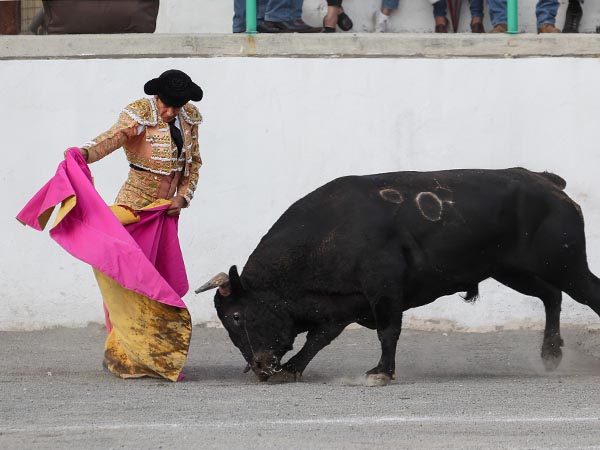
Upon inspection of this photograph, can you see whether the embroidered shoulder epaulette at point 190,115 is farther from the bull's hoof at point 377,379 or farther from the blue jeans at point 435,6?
the blue jeans at point 435,6

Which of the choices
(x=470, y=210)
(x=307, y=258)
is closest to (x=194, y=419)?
(x=307, y=258)

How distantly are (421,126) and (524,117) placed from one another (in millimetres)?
728

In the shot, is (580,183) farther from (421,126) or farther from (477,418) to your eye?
(477,418)

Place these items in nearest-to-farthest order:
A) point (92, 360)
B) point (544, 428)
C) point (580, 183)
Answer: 1. point (544, 428)
2. point (92, 360)
3. point (580, 183)

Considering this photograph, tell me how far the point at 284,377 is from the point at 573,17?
14.8 ft

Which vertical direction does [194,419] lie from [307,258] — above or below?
below

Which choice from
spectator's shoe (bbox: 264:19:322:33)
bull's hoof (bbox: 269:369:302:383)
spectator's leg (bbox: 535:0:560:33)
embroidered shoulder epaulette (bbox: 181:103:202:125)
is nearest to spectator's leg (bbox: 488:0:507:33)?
spectator's leg (bbox: 535:0:560:33)

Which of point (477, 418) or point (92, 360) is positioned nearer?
point (477, 418)

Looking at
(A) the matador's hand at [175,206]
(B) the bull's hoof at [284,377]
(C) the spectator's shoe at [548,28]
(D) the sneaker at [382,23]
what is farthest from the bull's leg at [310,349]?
(D) the sneaker at [382,23]

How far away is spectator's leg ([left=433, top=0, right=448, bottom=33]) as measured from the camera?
10.8 m

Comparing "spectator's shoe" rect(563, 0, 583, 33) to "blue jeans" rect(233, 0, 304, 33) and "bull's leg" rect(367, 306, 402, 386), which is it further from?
"bull's leg" rect(367, 306, 402, 386)

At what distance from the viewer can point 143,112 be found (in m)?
7.59

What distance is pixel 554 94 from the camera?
31.6 ft

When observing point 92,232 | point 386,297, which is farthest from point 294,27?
point 386,297
